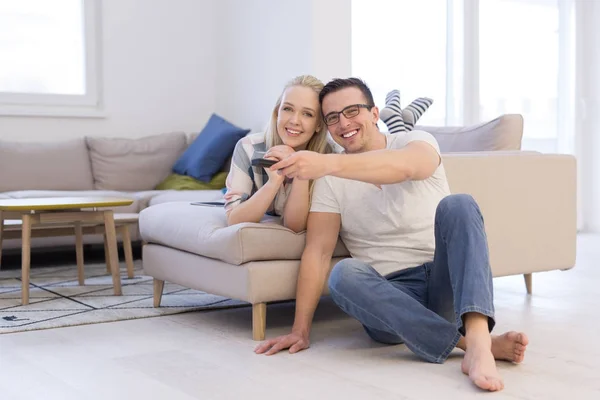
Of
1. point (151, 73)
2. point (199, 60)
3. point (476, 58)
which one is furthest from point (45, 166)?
point (476, 58)

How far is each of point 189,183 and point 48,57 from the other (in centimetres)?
132

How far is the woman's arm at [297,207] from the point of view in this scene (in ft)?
8.82

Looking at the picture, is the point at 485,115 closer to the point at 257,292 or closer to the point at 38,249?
the point at 38,249

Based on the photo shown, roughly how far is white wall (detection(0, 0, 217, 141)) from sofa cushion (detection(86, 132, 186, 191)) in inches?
9.1

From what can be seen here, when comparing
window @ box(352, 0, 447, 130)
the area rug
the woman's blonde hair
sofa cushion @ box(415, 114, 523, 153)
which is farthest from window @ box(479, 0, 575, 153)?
the woman's blonde hair

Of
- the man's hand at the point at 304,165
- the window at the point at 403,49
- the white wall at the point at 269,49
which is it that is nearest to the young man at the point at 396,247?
the man's hand at the point at 304,165

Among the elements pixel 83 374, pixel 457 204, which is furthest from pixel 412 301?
pixel 83 374

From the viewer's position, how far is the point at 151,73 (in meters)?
5.92

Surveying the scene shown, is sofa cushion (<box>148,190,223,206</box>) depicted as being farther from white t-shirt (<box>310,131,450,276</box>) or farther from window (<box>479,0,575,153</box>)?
window (<box>479,0,575,153</box>)

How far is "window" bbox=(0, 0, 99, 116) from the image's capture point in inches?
213

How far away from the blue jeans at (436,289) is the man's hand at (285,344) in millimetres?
202

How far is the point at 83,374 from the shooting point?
7.65 ft

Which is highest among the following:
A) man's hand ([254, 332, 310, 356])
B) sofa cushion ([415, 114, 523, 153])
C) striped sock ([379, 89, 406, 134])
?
striped sock ([379, 89, 406, 134])

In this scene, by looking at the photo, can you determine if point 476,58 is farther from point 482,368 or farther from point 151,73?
point 482,368
